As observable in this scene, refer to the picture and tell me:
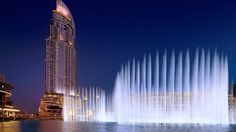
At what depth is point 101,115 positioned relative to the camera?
95.4 m

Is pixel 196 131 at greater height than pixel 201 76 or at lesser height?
lesser

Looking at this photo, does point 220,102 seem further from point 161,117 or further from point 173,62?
point 161,117

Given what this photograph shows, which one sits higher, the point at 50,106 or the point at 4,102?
the point at 4,102

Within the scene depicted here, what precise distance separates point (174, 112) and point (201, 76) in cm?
1275

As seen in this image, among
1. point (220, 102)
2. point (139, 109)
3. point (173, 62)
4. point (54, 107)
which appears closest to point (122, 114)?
point (139, 109)

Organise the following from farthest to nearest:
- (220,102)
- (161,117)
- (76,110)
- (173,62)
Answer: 1. (76,110)
2. (161,117)
3. (173,62)
4. (220,102)

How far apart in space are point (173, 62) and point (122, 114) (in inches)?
659

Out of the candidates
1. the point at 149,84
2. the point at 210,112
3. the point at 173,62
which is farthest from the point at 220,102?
the point at 149,84

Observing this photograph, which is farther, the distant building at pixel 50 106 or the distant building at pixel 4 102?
the distant building at pixel 50 106

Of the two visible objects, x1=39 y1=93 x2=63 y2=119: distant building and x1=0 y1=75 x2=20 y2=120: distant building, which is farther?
x1=39 y1=93 x2=63 y2=119: distant building

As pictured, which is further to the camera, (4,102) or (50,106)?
(50,106)

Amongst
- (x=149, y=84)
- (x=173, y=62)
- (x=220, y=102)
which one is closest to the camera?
(x=220, y=102)

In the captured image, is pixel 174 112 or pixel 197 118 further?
pixel 174 112

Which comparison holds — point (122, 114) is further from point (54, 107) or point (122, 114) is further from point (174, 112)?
point (54, 107)
